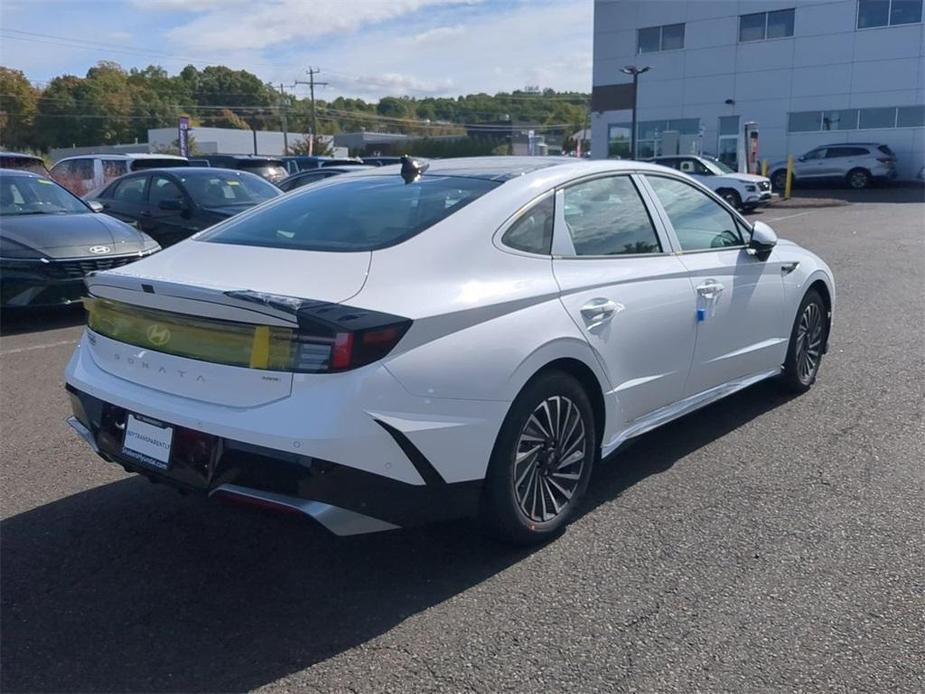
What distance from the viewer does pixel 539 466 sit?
3594mm

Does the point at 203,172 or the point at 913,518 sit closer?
the point at 913,518

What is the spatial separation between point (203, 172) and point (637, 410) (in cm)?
893

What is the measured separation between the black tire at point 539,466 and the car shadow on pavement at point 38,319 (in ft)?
20.7

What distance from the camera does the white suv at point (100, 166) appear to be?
16641 mm

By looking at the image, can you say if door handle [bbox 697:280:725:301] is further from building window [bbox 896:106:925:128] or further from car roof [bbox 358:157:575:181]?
building window [bbox 896:106:925:128]

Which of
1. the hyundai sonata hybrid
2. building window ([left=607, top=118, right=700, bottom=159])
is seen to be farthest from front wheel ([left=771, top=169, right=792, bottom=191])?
the hyundai sonata hybrid

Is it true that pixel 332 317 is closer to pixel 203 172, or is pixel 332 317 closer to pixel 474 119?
pixel 203 172

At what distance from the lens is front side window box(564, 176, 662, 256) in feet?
13.2

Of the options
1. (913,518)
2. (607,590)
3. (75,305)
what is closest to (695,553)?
(607,590)

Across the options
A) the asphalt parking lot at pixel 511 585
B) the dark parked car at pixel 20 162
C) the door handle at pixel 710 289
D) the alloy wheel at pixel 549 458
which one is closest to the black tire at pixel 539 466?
the alloy wheel at pixel 549 458

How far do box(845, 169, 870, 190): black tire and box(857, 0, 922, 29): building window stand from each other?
8250 mm

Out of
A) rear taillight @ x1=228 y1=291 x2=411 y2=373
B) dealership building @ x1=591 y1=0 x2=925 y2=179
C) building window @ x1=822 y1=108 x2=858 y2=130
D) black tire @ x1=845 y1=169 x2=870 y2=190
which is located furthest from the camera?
building window @ x1=822 y1=108 x2=858 y2=130

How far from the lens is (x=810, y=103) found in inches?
1497

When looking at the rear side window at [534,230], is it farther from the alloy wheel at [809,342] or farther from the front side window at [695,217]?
the alloy wheel at [809,342]
